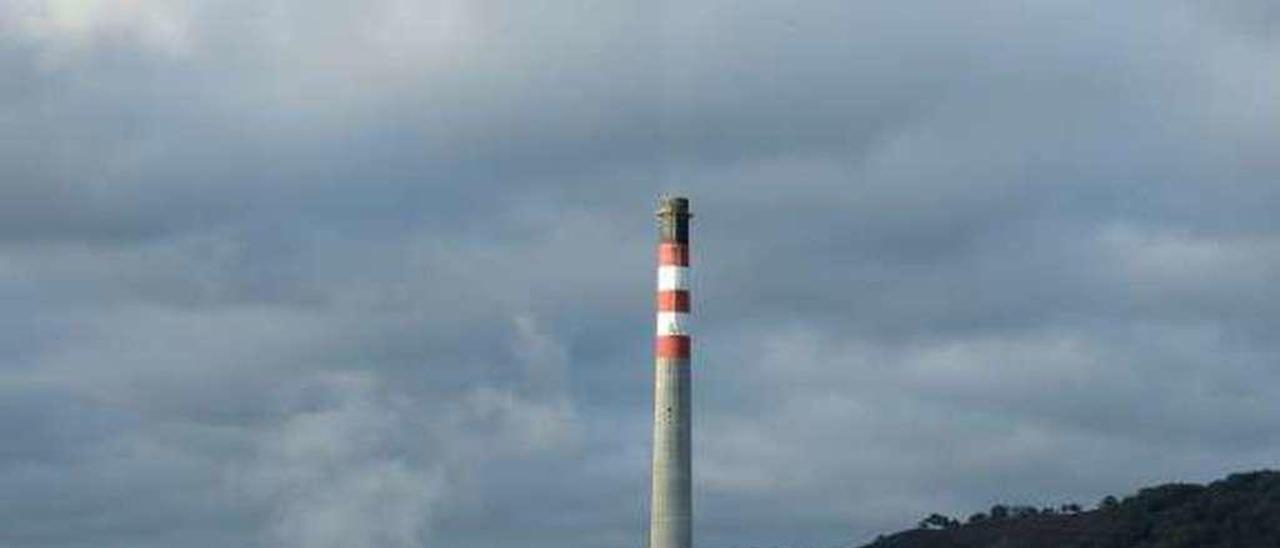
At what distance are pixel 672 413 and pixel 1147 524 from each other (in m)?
78.6

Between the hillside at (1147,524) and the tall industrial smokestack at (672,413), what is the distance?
68.0 m

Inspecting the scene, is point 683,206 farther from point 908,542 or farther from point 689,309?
point 908,542

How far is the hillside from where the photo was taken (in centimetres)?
16762

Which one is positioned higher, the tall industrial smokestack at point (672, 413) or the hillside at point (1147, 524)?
the hillside at point (1147, 524)

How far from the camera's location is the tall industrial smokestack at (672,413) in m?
99.9

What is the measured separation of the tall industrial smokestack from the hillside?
223 feet

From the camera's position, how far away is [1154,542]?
557 ft

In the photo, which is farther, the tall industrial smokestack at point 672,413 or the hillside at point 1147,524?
the hillside at point 1147,524

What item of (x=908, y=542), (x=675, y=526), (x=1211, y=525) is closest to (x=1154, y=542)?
(x=1211, y=525)

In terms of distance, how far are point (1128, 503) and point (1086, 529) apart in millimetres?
4328

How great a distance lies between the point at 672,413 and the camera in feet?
328

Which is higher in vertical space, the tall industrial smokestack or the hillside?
the hillside

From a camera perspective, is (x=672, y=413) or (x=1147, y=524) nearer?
(x=672, y=413)

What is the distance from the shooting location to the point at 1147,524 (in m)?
174
